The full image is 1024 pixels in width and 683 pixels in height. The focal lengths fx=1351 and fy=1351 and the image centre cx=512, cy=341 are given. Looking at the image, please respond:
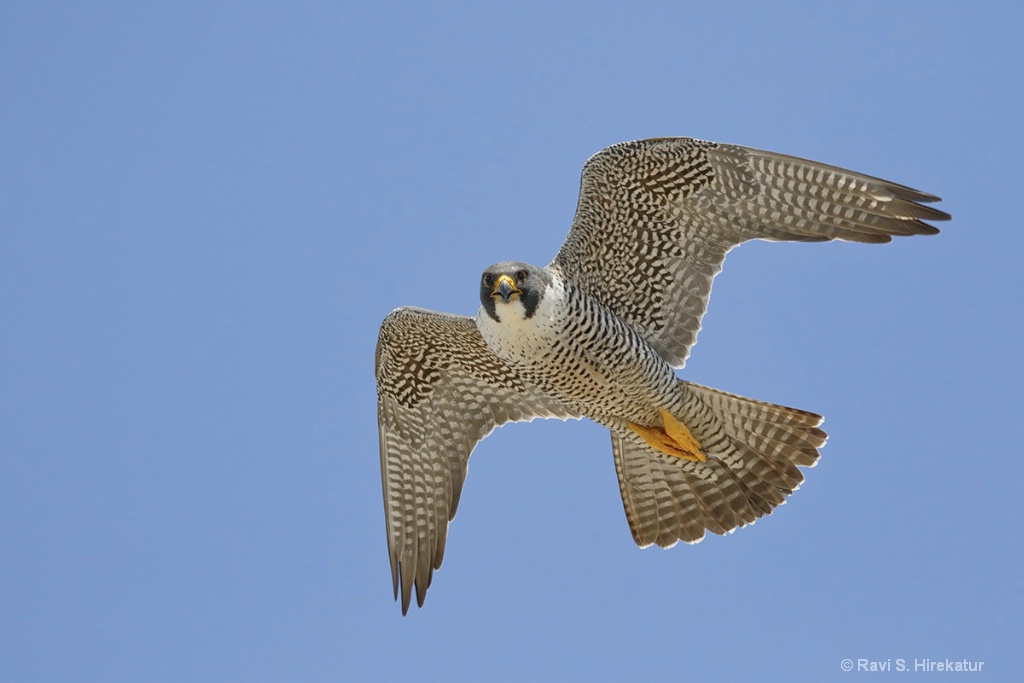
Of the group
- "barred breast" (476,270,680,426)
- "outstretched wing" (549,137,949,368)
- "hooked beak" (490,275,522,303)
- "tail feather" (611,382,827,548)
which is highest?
"outstretched wing" (549,137,949,368)

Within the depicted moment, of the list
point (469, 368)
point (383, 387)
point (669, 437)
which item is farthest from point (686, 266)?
point (383, 387)

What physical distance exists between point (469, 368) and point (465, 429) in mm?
660

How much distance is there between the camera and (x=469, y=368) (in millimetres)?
13500

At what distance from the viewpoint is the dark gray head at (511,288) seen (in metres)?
11.5

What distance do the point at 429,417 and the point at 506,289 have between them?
264 cm

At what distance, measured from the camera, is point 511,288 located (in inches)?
453

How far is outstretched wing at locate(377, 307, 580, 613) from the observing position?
523 inches

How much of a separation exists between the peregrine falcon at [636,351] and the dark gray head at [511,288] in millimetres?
17

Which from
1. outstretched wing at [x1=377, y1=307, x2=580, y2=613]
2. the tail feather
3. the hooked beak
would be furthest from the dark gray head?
the tail feather

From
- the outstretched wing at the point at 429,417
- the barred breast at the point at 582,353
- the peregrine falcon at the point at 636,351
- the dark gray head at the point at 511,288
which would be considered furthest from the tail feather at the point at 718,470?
the dark gray head at the point at 511,288

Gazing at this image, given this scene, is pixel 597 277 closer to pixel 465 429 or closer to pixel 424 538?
pixel 465 429

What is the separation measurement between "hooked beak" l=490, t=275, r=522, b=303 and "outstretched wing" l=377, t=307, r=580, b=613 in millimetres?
1655

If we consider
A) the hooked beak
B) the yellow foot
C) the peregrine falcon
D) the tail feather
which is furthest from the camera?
the yellow foot

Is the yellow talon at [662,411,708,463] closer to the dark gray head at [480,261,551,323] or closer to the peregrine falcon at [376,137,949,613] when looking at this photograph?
the peregrine falcon at [376,137,949,613]
